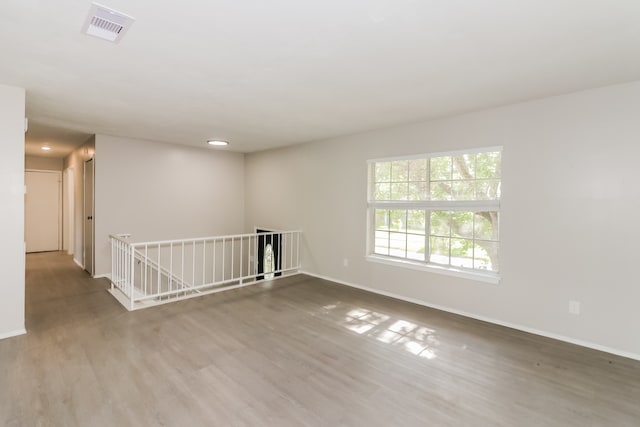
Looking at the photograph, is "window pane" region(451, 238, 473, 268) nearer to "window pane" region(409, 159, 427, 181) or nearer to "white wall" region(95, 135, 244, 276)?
"window pane" region(409, 159, 427, 181)

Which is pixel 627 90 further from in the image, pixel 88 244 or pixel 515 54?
pixel 88 244

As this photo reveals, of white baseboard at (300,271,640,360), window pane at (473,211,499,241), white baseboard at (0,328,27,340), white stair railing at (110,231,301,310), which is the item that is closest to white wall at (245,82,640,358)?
white baseboard at (300,271,640,360)

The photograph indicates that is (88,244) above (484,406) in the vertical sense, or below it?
above

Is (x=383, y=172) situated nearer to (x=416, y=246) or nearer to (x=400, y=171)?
(x=400, y=171)

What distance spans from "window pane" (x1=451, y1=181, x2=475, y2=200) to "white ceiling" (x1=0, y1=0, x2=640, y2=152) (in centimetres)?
85

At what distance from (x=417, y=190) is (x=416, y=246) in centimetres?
76

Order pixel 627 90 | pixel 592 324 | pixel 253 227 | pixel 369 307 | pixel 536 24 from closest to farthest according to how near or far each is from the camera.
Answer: pixel 536 24
pixel 627 90
pixel 592 324
pixel 369 307
pixel 253 227

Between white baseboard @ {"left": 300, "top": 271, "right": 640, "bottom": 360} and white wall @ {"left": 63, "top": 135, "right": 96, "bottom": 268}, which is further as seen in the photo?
white wall @ {"left": 63, "top": 135, "right": 96, "bottom": 268}

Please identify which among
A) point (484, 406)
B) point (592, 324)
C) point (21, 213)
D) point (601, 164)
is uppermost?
point (601, 164)

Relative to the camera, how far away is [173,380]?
7.64 ft

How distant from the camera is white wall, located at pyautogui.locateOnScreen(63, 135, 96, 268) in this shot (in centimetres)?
578

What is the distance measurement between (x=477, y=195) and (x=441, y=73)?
1.68 meters

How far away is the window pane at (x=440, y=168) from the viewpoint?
391 centimetres

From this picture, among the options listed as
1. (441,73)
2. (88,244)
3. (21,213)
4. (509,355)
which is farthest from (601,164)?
(88,244)
